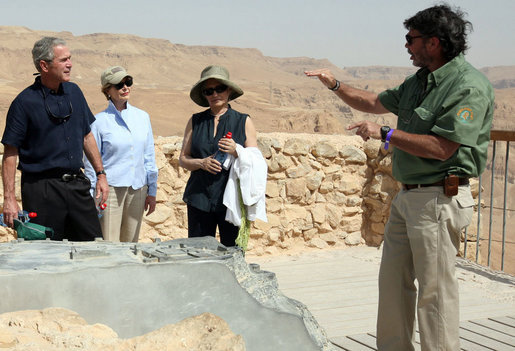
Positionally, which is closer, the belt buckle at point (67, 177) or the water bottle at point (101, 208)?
the belt buckle at point (67, 177)

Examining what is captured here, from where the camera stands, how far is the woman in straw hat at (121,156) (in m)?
3.96

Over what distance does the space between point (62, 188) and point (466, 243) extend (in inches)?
169

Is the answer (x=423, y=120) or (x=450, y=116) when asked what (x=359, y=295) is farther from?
(x=450, y=116)

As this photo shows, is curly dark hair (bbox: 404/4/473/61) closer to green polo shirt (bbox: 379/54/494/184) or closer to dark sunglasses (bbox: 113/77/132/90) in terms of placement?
green polo shirt (bbox: 379/54/494/184)

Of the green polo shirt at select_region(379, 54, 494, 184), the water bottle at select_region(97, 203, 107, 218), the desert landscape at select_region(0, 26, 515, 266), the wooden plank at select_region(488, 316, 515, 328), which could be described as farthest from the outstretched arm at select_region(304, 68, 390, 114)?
the desert landscape at select_region(0, 26, 515, 266)

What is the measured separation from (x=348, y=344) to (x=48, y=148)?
2019mm

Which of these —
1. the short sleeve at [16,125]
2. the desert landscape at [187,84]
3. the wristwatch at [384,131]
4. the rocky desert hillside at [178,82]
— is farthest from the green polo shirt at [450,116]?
the rocky desert hillside at [178,82]

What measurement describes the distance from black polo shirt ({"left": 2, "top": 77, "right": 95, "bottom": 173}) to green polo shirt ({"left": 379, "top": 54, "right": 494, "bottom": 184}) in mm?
1733

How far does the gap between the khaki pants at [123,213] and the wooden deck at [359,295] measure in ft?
4.35

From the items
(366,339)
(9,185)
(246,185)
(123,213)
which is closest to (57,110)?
(9,185)

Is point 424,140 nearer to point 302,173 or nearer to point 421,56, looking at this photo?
point 421,56

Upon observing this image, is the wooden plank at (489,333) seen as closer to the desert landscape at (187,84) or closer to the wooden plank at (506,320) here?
the wooden plank at (506,320)

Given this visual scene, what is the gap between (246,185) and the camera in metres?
3.55

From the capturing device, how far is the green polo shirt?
2.58m
